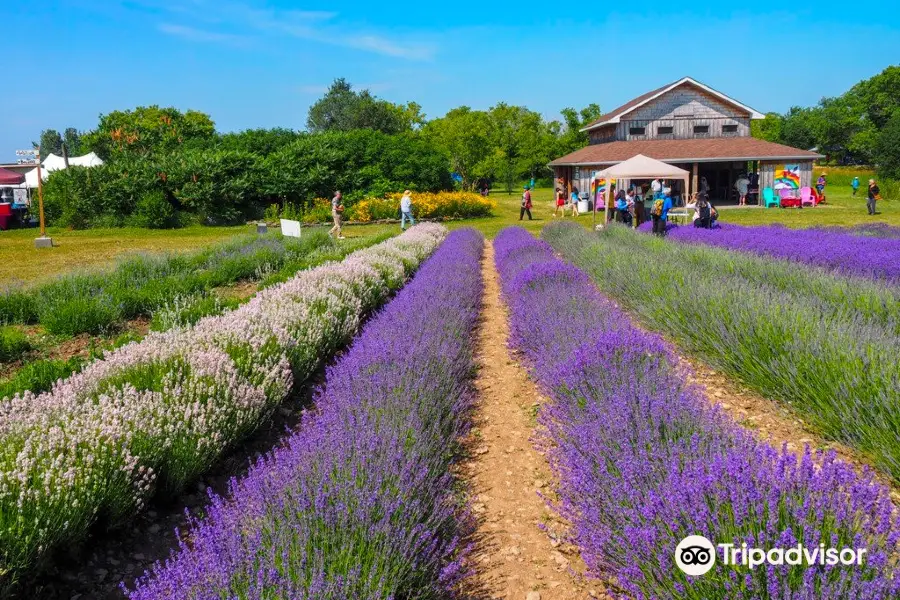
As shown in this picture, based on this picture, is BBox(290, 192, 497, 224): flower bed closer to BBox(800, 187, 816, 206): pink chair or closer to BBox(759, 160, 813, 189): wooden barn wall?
BBox(759, 160, 813, 189): wooden barn wall

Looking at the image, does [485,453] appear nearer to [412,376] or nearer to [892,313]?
[412,376]

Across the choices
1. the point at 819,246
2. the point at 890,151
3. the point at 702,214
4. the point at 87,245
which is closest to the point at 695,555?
the point at 819,246

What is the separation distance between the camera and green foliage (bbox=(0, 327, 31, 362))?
5.83 metres

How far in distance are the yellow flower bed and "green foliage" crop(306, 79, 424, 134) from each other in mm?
17431

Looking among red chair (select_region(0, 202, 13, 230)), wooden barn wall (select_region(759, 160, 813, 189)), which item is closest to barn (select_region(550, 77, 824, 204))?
wooden barn wall (select_region(759, 160, 813, 189))

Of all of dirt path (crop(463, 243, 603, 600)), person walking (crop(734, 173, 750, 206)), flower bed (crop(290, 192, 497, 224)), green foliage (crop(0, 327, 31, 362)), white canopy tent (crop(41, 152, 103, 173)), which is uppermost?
white canopy tent (crop(41, 152, 103, 173))

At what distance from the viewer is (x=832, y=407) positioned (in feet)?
13.4

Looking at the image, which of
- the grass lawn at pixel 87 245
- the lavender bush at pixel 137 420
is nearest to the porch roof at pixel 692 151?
the grass lawn at pixel 87 245

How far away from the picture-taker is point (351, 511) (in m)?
2.58

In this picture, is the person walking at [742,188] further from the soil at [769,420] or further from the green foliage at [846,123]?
the green foliage at [846,123]

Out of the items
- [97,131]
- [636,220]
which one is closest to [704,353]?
[636,220]

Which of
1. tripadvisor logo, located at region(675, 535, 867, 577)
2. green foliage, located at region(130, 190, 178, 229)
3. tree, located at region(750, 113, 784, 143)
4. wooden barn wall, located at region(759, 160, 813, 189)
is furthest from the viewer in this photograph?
tree, located at region(750, 113, 784, 143)

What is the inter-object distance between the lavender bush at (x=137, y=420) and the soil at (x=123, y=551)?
0.44 feet

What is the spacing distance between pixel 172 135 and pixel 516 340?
3046cm
